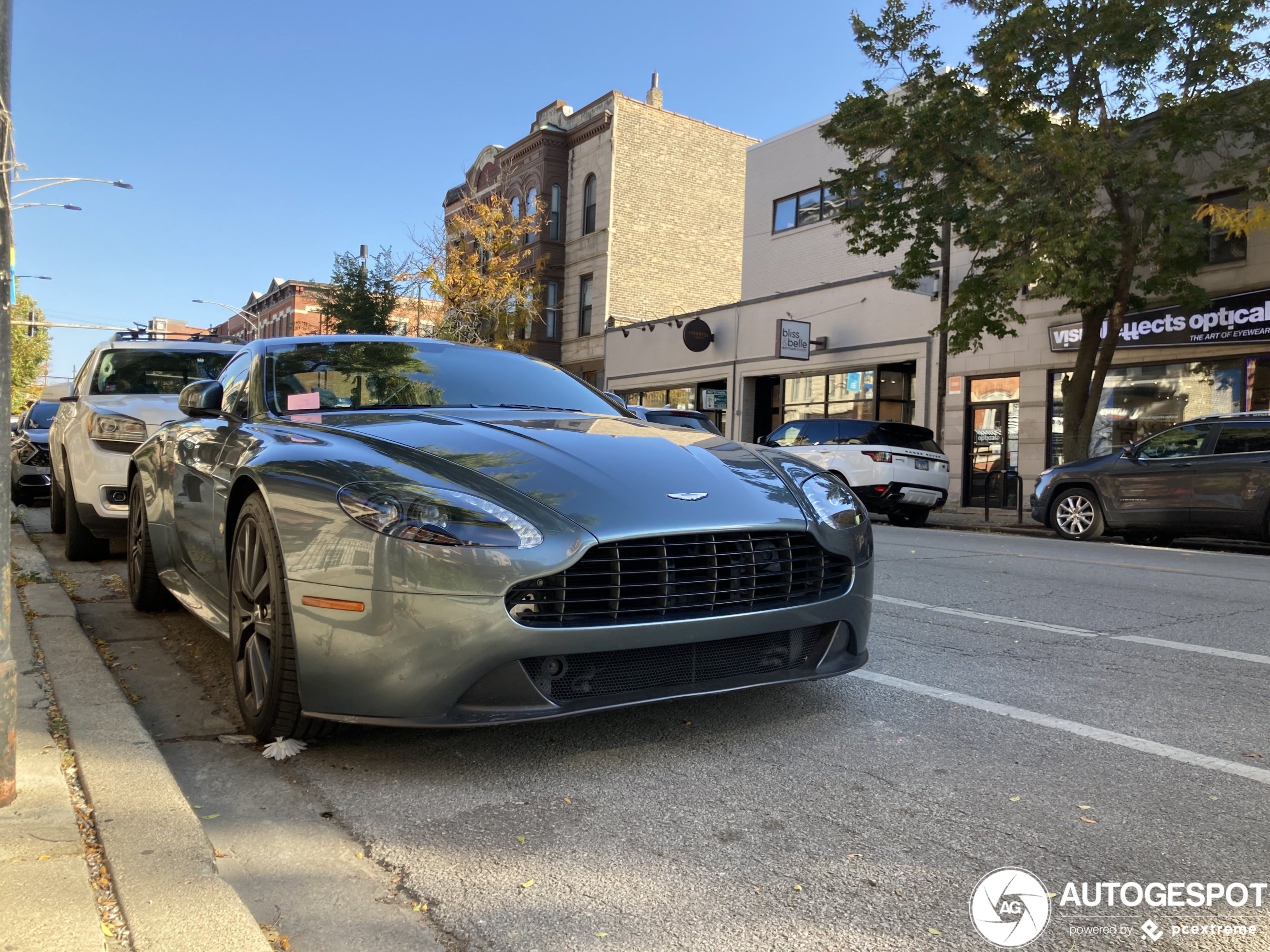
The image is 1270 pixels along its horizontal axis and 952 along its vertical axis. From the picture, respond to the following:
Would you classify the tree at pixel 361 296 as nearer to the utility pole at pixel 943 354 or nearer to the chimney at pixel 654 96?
the chimney at pixel 654 96

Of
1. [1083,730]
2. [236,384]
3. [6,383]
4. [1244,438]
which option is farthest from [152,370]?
[1244,438]

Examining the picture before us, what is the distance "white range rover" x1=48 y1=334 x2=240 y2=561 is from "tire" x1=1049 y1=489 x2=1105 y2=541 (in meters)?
10.5

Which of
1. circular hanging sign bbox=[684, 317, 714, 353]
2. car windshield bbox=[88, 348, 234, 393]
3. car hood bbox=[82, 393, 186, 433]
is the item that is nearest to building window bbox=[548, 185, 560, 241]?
circular hanging sign bbox=[684, 317, 714, 353]

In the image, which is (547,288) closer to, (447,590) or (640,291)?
(640,291)

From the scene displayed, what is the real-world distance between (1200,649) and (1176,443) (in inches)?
317

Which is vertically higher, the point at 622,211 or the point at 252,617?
the point at 622,211

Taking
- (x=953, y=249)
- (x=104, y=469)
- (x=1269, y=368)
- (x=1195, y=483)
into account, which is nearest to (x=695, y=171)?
(x=953, y=249)

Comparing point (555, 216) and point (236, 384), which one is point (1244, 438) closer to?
point (236, 384)

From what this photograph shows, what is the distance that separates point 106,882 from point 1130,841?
259 centimetres

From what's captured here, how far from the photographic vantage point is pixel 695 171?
36.0 m

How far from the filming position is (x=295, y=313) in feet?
219

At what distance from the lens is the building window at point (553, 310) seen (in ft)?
117

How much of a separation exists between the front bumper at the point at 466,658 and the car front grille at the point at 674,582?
0.05 m

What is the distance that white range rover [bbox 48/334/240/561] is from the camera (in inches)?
278
